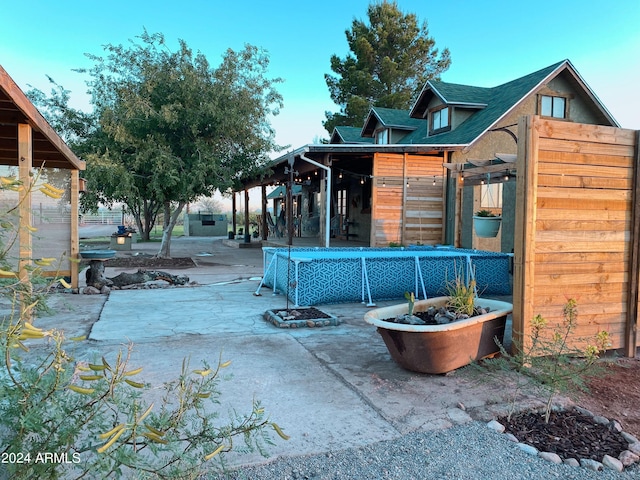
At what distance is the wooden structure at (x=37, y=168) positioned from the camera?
4.61m

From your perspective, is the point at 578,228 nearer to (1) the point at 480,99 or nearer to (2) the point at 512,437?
(2) the point at 512,437

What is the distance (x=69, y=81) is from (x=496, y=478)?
16.0 metres

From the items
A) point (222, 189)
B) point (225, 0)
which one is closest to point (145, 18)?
point (225, 0)

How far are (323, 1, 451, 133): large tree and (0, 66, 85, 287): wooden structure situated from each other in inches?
826

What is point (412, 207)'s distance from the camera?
42.3 ft

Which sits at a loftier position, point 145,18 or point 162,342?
point 145,18

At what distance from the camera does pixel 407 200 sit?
12.8 metres

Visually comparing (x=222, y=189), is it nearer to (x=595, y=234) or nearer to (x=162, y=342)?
(x=162, y=342)

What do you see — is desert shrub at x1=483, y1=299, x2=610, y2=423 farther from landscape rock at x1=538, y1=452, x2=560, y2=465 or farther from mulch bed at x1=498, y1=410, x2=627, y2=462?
landscape rock at x1=538, y1=452, x2=560, y2=465

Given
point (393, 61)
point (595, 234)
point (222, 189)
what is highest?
point (393, 61)

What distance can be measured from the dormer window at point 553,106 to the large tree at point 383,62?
12.4m

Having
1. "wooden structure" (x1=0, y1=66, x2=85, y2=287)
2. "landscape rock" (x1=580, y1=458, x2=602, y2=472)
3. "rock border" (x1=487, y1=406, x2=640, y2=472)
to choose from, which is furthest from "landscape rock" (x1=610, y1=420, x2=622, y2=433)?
"wooden structure" (x1=0, y1=66, x2=85, y2=287)

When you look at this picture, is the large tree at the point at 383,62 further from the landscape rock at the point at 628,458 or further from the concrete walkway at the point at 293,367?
the landscape rock at the point at 628,458

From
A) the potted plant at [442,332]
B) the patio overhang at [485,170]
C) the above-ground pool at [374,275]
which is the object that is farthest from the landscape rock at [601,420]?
the above-ground pool at [374,275]
